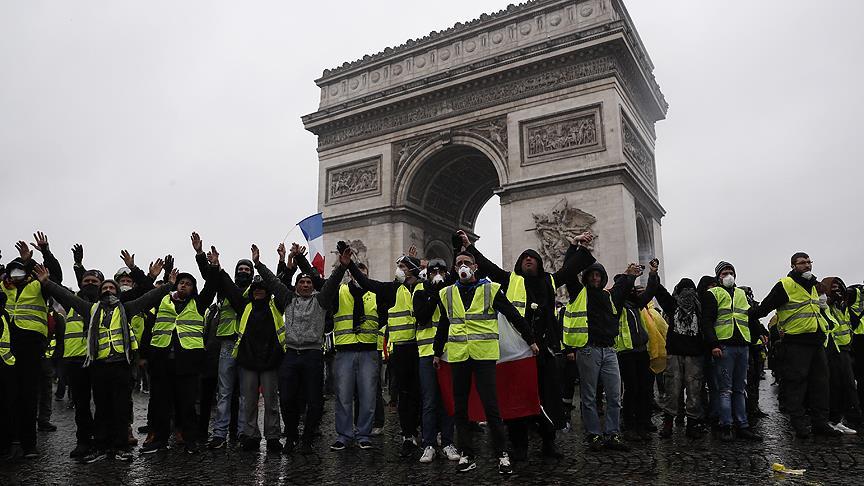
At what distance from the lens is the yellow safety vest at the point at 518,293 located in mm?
5520

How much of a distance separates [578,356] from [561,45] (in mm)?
16139

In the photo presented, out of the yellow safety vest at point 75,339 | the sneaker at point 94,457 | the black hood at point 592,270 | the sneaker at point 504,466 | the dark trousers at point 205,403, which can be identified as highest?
the black hood at point 592,270

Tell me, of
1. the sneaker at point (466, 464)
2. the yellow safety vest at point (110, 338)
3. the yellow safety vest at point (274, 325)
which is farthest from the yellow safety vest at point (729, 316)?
the yellow safety vest at point (110, 338)

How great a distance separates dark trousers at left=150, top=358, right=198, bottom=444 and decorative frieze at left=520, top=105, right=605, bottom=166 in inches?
619

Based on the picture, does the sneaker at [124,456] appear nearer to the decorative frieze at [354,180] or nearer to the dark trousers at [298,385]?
the dark trousers at [298,385]

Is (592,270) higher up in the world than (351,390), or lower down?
higher up

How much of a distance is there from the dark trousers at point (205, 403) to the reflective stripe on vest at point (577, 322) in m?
4.15

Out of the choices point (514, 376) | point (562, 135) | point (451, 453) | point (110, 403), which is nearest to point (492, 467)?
point (451, 453)

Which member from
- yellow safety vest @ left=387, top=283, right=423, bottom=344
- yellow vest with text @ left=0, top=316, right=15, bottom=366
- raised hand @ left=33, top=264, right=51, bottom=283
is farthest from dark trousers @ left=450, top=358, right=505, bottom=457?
yellow vest with text @ left=0, top=316, right=15, bottom=366

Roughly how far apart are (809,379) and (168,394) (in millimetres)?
7072

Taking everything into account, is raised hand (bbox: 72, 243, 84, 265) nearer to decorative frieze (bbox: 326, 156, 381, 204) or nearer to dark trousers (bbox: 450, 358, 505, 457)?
dark trousers (bbox: 450, 358, 505, 457)

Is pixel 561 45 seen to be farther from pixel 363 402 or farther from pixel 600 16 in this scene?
pixel 363 402

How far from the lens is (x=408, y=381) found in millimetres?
6531

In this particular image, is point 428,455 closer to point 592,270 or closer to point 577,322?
point 577,322
